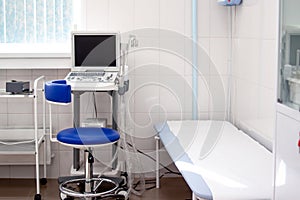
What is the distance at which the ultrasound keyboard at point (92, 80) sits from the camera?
3.52 meters

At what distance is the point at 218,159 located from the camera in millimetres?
3049

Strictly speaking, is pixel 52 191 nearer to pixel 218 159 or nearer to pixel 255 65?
pixel 218 159

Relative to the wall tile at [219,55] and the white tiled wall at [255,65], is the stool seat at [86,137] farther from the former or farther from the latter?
the wall tile at [219,55]

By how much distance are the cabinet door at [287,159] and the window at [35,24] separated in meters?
2.62

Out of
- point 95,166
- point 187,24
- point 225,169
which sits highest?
point 187,24

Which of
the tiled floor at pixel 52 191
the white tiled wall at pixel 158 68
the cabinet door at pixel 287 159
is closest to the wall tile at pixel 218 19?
the white tiled wall at pixel 158 68

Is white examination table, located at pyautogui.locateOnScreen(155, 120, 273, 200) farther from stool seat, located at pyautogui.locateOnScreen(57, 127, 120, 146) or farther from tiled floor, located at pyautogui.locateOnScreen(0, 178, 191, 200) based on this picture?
tiled floor, located at pyautogui.locateOnScreen(0, 178, 191, 200)

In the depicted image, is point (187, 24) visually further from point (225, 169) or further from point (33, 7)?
point (225, 169)

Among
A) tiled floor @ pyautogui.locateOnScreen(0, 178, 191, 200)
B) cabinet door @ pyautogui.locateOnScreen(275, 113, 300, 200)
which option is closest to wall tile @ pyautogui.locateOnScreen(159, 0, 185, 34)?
tiled floor @ pyautogui.locateOnScreen(0, 178, 191, 200)

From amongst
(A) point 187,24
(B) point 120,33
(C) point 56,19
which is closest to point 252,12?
(A) point 187,24

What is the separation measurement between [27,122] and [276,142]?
2740 mm

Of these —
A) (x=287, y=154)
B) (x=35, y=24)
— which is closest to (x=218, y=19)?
(x=35, y=24)

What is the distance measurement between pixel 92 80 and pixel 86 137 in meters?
0.47

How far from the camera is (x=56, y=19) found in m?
4.32
